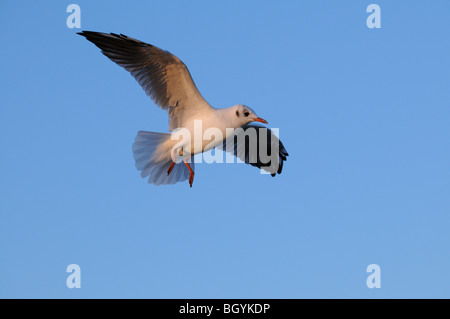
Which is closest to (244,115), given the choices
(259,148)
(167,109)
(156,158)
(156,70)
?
(167,109)

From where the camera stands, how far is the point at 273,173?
796 centimetres

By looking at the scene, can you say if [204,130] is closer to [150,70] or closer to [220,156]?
[150,70]

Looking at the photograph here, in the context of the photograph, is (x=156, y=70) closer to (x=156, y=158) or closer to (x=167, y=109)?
(x=167, y=109)

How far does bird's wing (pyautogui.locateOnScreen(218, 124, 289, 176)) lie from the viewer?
773cm

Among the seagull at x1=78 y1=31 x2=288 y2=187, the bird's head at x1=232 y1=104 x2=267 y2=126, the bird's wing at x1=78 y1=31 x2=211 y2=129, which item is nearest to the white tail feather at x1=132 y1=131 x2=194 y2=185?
the seagull at x1=78 y1=31 x2=288 y2=187

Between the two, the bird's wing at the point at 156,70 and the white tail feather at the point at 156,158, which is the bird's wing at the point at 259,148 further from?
the bird's wing at the point at 156,70

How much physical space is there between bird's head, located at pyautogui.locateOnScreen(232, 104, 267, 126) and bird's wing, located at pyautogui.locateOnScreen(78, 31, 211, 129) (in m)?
0.36

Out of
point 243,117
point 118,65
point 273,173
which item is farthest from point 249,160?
point 118,65

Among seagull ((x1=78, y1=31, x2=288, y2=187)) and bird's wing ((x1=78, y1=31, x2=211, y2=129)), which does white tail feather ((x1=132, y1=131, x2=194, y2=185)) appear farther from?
bird's wing ((x1=78, y1=31, x2=211, y2=129))

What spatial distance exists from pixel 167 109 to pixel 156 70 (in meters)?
0.44

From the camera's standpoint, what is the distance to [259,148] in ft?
25.8

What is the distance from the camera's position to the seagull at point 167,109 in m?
6.34

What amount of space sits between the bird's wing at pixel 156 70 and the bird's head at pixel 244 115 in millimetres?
357

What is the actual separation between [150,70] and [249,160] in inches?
77.8
